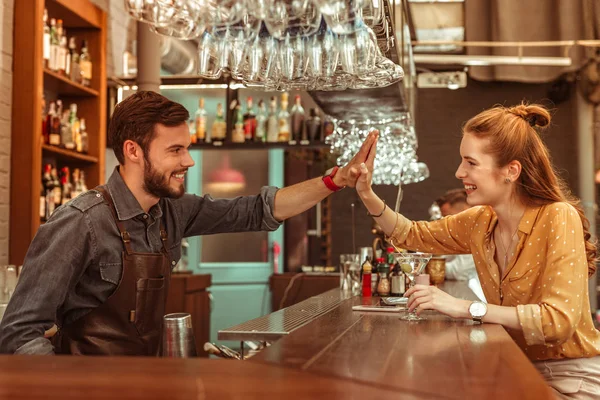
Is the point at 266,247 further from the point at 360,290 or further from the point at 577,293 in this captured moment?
the point at 577,293

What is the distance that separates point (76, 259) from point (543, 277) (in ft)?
4.52

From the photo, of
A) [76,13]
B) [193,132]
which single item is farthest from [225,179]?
[76,13]

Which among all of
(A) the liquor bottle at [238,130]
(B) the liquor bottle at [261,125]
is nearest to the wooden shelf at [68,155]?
(A) the liquor bottle at [238,130]

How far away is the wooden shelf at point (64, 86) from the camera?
4.53 m

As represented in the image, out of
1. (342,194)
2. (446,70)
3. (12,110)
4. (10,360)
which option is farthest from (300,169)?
(10,360)

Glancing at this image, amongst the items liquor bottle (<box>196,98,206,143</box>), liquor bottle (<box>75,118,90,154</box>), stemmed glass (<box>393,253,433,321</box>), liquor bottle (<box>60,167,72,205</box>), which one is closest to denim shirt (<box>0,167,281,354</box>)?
stemmed glass (<box>393,253,433,321</box>)

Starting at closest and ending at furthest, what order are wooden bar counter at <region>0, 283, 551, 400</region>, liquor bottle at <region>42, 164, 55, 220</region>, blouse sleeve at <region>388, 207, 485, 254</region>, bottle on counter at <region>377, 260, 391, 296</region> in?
wooden bar counter at <region>0, 283, 551, 400</region> < blouse sleeve at <region>388, 207, 485, 254</region> < bottle on counter at <region>377, 260, 391, 296</region> < liquor bottle at <region>42, 164, 55, 220</region>

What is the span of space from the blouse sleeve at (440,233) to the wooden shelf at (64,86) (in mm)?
2612

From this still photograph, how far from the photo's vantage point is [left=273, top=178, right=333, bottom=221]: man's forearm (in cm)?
280

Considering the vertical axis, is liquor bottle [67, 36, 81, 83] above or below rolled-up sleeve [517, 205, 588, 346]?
above

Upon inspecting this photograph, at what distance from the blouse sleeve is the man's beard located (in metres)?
0.87

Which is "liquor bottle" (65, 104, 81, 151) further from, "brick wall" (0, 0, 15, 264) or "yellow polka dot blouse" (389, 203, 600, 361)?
"yellow polka dot blouse" (389, 203, 600, 361)

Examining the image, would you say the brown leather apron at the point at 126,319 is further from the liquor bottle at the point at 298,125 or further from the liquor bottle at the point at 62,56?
the liquor bottle at the point at 298,125

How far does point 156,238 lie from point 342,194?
6.44 m
